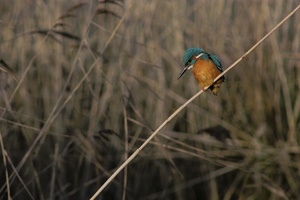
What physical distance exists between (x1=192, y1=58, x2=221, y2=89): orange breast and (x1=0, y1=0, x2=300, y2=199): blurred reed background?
1.16 metres

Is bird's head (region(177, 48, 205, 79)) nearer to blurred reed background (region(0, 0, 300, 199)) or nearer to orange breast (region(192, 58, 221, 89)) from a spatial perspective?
orange breast (region(192, 58, 221, 89))

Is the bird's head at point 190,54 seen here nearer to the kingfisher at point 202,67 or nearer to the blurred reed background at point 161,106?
the kingfisher at point 202,67

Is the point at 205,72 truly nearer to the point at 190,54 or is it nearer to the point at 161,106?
the point at 190,54

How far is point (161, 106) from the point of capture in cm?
343

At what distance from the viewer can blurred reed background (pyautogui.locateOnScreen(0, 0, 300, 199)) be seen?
3105mm

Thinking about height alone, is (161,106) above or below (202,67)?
above

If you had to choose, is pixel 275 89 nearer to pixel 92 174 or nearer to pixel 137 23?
pixel 137 23

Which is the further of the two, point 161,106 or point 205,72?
point 161,106

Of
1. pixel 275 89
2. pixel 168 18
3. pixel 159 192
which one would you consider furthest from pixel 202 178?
pixel 168 18

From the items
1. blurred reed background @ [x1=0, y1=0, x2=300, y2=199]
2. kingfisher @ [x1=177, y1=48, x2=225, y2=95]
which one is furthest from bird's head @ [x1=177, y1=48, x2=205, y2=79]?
blurred reed background @ [x1=0, y1=0, x2=300, y2=199]

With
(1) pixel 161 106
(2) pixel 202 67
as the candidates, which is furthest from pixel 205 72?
(1) pixel 161 106

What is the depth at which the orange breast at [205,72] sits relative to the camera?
1.67 metres

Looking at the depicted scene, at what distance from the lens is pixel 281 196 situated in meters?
2.94

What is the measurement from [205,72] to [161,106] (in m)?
1.75
